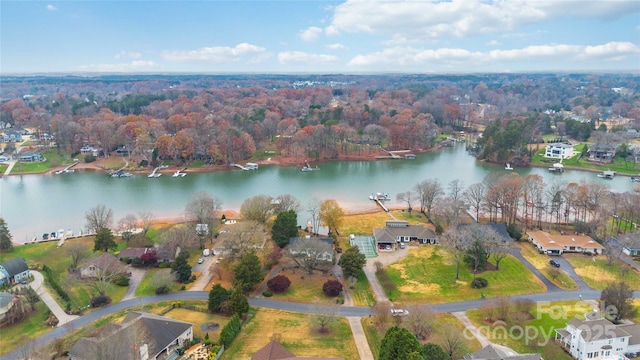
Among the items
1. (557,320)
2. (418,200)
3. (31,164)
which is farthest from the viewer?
(31,164)

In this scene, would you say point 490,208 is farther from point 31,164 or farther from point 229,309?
point 31,164

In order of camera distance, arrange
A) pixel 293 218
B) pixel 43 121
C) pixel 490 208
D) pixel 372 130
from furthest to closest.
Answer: pixel 43 121 → pixel 372 130 → pixel 490 208 → pixel 293 218

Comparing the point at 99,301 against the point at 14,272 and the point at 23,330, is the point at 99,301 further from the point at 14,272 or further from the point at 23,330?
the point at 14,272

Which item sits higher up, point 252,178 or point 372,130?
point 372,130

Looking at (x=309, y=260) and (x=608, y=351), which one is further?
(x=309, y=260)

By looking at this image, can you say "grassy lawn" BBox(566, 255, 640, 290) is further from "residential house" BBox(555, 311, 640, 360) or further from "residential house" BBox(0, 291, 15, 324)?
"residential house" BBox(0, 291, 15, 324)

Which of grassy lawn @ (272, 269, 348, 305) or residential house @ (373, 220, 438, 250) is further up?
residential house @ (373, 220, 438, 250)

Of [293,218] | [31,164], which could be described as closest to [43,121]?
[31,164]

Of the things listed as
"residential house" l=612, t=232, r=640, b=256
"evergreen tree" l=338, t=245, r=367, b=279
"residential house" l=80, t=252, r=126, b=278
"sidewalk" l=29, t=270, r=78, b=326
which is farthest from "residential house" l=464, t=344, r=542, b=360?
"residential house" l=80, t=252, r=126, b=278
